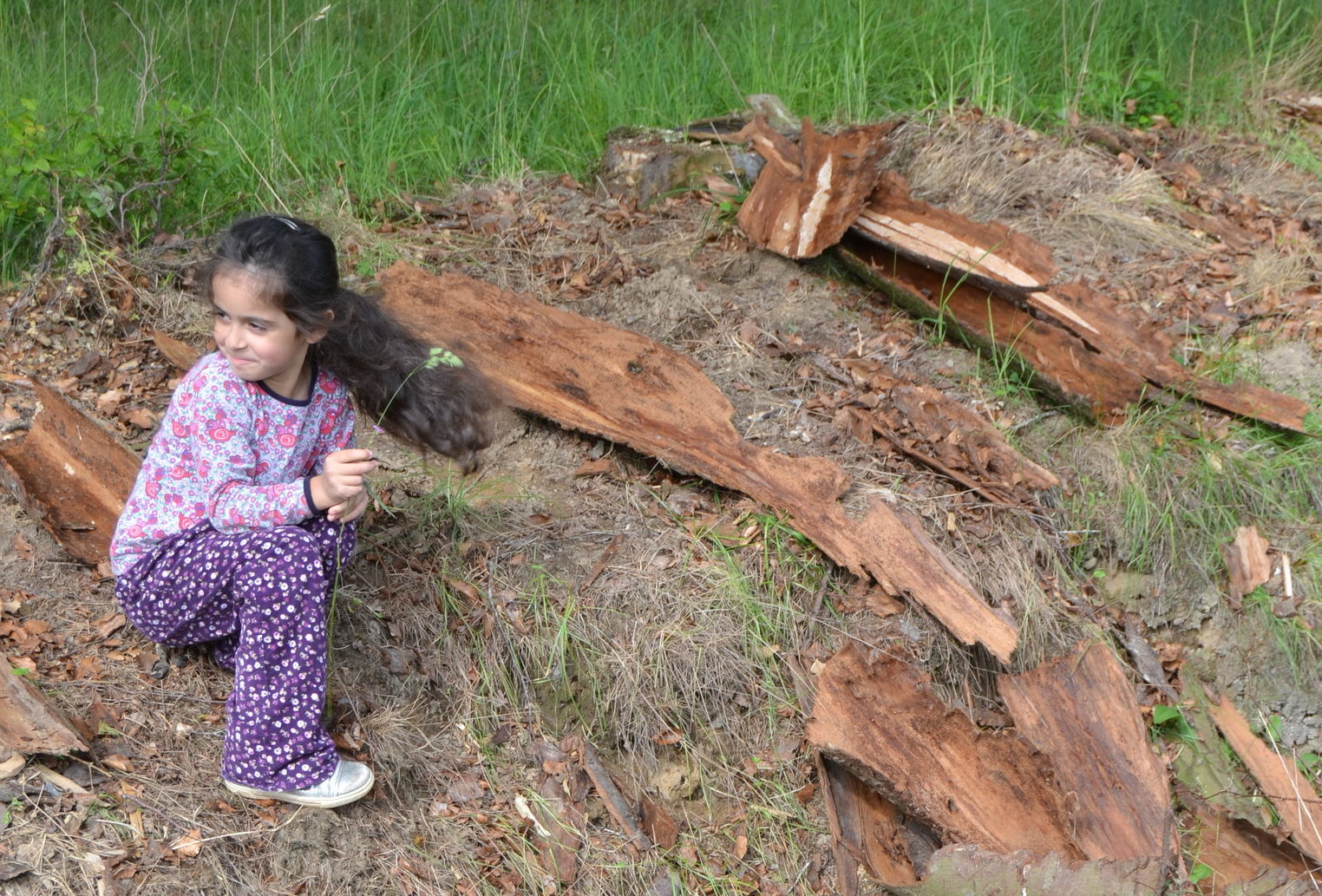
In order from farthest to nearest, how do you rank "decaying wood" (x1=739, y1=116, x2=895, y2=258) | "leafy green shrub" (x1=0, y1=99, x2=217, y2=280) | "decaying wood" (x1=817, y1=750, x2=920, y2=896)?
"decaying wood" (x1=739, y1=116, x2=895, y2=258), "leafy green shrub" (x1=0, y1=99, x2=217, y2=280), "decaying wood" (x1=817, y1=750, x2=920, y2=896)

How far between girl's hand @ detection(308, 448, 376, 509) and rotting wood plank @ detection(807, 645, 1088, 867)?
144 centimetres

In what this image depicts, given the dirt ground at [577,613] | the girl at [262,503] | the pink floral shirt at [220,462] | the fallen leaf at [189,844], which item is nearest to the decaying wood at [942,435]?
the dirt ground at [577,613]

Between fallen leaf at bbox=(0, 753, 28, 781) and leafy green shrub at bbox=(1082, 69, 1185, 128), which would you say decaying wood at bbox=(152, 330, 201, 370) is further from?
leafy green shrub at bbox=(1082, 69, 1185, 128)

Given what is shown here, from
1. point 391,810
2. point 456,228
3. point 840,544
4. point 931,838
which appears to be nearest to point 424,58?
point 456,228

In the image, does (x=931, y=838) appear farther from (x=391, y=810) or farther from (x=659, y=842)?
(x=391, y=810)

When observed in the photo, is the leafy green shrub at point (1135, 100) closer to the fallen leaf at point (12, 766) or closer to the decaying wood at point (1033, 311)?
the decaying wood at point (1033, 311)

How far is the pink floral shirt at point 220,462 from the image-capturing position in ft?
8.87

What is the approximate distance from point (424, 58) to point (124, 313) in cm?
250

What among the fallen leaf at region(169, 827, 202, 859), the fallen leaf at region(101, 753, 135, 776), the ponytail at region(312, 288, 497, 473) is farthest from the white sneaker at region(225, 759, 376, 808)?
the ponytail at region(312, 288, 497, 473)

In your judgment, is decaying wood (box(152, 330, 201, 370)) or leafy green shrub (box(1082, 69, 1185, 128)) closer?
decaying wood (box(152, 330, 201, 370))

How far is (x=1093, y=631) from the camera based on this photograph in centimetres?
382

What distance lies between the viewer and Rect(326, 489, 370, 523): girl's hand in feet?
9.02

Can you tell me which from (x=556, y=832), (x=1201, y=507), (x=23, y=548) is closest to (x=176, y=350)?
(x=23, y=548)

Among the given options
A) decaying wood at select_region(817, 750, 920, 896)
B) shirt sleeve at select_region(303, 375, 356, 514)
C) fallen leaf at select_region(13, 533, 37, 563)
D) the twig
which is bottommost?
decaying wood at select_region(817, 750, 920, 896)
